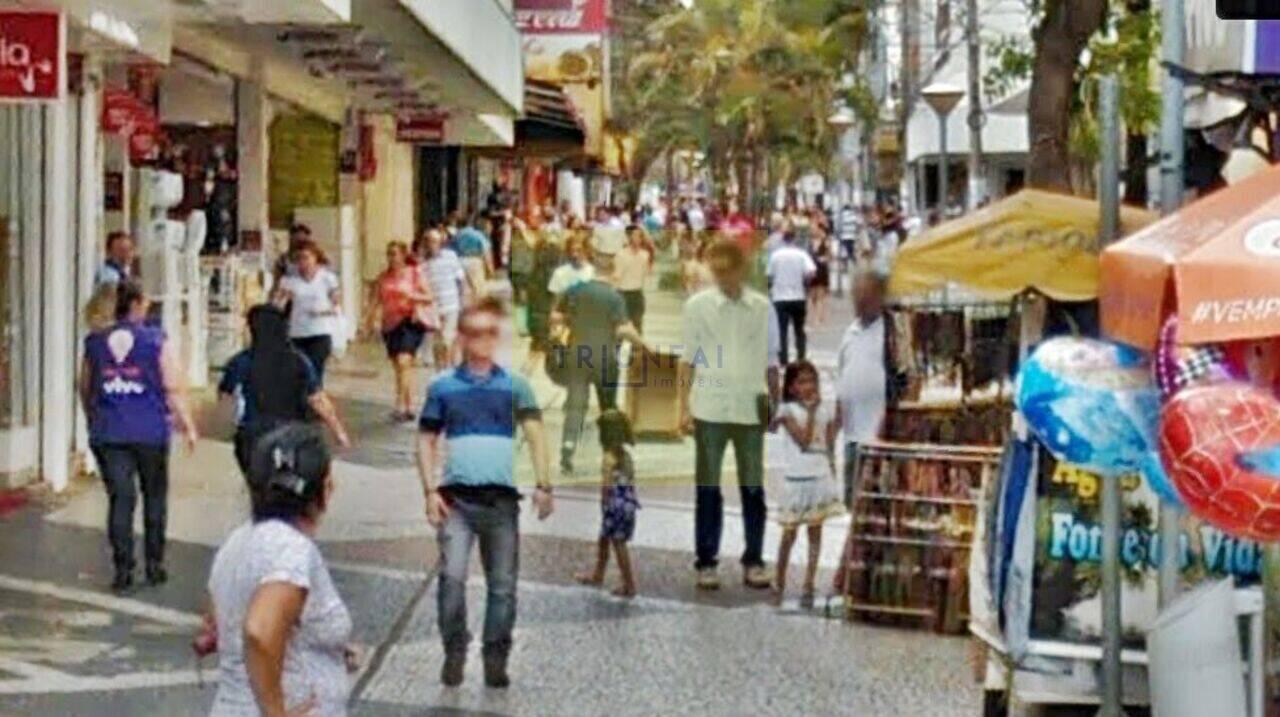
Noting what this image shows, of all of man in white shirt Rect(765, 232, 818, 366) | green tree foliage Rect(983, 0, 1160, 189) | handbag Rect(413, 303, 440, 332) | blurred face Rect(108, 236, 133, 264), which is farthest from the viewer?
man in white shirt Rect(765, 232, 818, 366)

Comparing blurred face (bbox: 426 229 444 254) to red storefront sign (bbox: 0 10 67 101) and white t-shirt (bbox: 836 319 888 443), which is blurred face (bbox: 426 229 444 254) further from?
white t-shirt (bbox: 836 319 888 443)

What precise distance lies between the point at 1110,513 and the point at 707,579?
5.31 m

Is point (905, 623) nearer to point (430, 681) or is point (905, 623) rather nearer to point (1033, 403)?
point (430, 681)

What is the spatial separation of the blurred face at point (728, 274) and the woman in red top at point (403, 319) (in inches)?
352

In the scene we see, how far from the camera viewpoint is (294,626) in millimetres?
5918

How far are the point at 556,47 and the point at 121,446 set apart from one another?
23.8 metres

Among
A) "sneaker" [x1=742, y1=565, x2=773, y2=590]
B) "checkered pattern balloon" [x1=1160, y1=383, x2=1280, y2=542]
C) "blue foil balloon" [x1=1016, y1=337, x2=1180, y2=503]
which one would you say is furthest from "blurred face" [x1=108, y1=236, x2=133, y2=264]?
"checkered pattern balloon" [x1=1160, y1=383, x2=1280, y2=542]

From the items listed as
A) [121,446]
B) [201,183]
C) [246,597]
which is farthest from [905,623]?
[201,183]

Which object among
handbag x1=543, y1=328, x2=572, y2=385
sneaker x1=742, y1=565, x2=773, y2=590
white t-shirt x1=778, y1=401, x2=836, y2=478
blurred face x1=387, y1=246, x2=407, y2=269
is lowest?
sneaker x1=742, y1=565, x2=773, y2=590

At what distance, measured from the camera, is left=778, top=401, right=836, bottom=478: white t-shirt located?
42.9 ft

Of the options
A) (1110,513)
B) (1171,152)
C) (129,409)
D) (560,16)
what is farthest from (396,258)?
(1171,152)

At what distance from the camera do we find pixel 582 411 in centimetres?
1705

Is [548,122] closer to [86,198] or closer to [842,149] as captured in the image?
[86,198]

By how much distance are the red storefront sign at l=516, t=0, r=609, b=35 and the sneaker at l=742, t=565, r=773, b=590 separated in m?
19.5
